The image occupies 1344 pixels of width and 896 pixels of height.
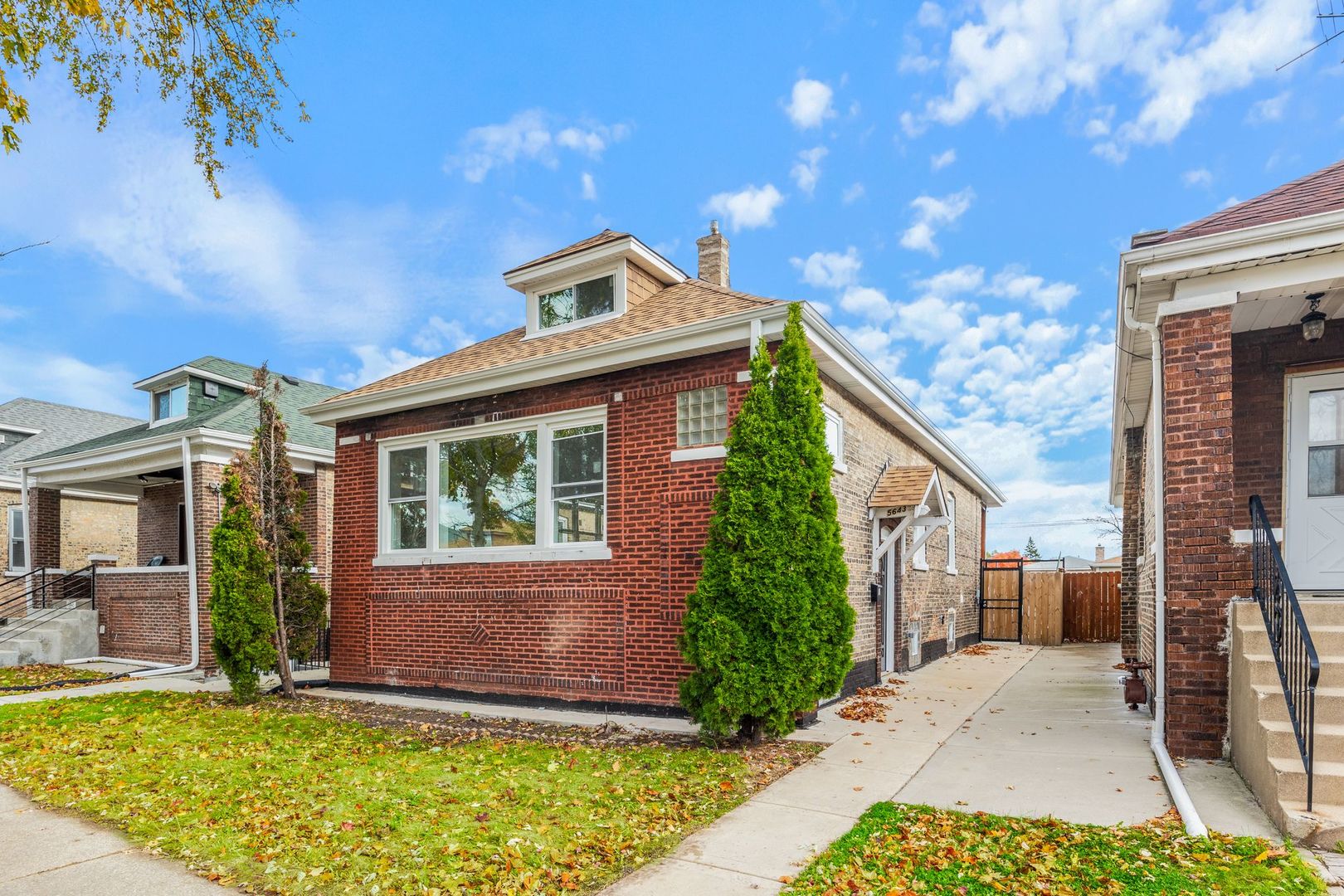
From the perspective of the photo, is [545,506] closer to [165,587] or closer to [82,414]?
[165,587]

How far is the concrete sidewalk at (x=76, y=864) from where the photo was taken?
398 centimetres

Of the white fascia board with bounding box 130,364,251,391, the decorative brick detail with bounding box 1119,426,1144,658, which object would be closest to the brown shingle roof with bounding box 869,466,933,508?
the decorative brick detail with bounding box 1119,426,1144,658

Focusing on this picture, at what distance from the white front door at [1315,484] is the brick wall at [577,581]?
426 centimetres

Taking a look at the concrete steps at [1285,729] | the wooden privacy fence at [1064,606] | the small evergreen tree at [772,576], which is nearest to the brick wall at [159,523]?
the small evergreen tree at [772,576]

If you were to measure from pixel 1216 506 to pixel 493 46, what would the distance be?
8601mm

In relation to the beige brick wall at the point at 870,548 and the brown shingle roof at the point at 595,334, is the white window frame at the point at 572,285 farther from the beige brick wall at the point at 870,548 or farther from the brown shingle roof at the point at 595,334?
the beige brick wall at the point at 870,548

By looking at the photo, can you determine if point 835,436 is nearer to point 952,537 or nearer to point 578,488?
point 578,488

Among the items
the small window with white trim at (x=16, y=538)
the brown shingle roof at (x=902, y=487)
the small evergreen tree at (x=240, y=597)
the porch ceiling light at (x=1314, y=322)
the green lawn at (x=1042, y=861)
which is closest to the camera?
the green lawn at (x=1042, y=861)

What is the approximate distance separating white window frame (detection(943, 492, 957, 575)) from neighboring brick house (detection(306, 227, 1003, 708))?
3396 mm

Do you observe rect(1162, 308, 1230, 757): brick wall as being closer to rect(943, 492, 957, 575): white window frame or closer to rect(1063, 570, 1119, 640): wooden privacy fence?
rect(943, 492, 957, 575): white window frame

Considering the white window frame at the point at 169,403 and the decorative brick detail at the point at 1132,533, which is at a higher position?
the white window frame at the point at 169,403

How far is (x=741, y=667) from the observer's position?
6.68 m

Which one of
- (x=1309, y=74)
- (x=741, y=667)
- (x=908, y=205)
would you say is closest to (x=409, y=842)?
(x=741, y=667)

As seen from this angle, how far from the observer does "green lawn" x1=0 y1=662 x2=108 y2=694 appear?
38.2 feet
